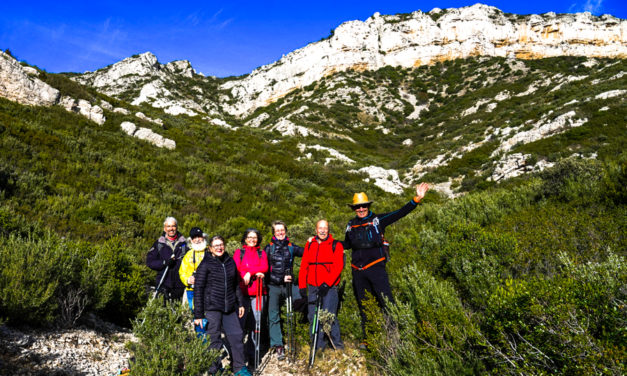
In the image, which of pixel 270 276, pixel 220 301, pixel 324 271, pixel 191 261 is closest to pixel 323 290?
pixel 324 271

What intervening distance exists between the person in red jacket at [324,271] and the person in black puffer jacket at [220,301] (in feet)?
3.42

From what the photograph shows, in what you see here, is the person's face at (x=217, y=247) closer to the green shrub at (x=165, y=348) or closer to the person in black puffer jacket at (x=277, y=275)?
the person in black puffer jacket at (x=277, y=275)

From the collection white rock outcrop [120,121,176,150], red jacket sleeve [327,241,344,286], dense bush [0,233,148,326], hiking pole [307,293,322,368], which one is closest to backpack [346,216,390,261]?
red jacket sleeve [327,241,344,286]

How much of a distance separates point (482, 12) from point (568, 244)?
79.8 meters

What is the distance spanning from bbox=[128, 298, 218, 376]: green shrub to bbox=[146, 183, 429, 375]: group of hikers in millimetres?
638

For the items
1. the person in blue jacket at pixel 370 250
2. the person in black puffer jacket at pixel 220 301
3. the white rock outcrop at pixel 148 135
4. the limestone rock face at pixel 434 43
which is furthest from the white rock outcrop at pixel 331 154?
the limestone rock face at pixel 434 43

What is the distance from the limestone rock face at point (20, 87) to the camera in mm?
14594

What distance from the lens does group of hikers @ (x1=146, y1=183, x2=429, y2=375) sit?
388 cm

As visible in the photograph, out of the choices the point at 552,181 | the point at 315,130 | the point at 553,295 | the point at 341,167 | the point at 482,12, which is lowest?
the point at 553,295

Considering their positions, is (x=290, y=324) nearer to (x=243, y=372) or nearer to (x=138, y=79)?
(x=243, y=372)

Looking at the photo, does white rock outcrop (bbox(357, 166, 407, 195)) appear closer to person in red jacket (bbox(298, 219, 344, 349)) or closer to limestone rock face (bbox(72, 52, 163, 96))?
person in red jacket (bbox(298, 219, 344, 349))

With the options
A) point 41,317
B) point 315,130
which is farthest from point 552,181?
point 315,130

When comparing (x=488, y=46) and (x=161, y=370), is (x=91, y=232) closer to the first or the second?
(x=161, y=370)

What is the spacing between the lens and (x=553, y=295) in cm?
198
